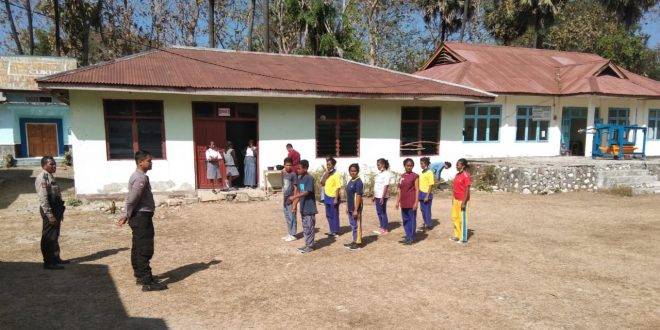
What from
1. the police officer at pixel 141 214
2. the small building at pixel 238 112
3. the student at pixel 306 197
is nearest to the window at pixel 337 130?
the small building at pixel 238 112

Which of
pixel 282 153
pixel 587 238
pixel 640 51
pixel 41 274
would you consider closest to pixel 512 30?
pixel 640 51

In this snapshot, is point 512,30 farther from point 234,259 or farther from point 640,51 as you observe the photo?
point 234,259

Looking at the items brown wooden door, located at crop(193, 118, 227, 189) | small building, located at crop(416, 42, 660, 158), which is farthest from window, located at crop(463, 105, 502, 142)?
brown wooden door, located at crop(193, 118, 227, 189)

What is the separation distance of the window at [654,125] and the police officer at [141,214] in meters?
24.4

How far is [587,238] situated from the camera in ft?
25.3

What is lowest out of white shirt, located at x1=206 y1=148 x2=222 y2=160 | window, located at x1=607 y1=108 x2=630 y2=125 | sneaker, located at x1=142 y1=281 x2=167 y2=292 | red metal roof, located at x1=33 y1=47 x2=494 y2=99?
sneaker, located at x1=142 y1=281 x2=167 y2=292

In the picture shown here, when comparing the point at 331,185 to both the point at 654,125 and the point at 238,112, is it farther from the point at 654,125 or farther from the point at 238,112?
the point at 654,125

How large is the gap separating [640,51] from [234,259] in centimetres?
2930

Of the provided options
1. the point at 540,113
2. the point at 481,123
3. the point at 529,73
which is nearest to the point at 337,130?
the point at 481,123

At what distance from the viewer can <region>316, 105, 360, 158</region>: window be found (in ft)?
43.1

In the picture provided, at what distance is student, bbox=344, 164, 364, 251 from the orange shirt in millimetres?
1601

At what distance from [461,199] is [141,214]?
487 centimetres

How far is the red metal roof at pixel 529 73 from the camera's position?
→ 58.9 ft

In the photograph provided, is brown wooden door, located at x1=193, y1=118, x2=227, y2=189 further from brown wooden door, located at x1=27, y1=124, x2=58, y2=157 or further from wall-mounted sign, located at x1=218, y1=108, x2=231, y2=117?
brown wooden door, located at x1=27, y1=124, x2=58, y2=157
